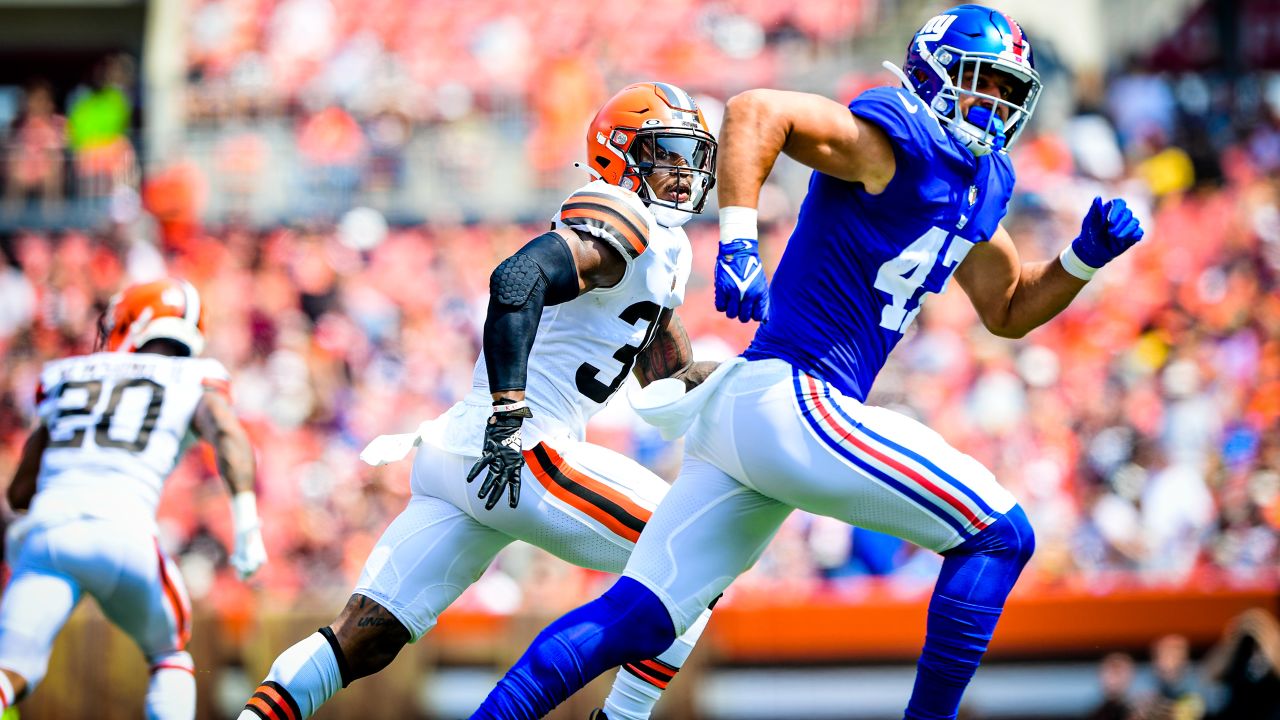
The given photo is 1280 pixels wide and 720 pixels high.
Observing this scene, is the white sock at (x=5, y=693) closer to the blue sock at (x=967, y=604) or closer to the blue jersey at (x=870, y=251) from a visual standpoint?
the blue jersey at (x=870, y=251)

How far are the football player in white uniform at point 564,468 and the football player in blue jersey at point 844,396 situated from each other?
0.34m

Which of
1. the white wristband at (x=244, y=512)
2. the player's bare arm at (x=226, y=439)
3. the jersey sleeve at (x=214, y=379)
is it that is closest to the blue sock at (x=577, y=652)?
the white wristband at (x=244, y=512)

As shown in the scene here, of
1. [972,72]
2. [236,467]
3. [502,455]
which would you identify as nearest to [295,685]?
[502,455]

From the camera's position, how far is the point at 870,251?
13.9 ft

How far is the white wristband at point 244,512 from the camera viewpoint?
5.52 meters

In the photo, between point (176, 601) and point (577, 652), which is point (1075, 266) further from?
point (176, 601)

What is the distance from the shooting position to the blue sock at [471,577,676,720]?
413cm

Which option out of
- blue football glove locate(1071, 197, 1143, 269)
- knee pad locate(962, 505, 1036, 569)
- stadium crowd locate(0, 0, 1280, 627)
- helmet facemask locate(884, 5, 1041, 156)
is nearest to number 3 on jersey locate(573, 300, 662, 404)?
helmet facemask locate(884, 5, 1041, 156)

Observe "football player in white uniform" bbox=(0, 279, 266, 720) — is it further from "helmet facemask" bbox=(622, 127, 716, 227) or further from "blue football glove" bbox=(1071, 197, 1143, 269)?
"blue football glove" bbox=(1071, 197, 1143, 269)

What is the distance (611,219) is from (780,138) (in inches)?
22.8

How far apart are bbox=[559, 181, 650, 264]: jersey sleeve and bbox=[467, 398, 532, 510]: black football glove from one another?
1.73 ft

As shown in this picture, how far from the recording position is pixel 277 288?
13.3m

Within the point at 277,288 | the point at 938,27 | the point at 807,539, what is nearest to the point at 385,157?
the point at 277,288

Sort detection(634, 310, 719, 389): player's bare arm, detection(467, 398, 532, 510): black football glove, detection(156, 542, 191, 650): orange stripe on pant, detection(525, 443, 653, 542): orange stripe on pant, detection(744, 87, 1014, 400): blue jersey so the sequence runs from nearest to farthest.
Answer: detection(467, 398, 532, 510): black football glove → detection(744, 87, 1014, 400): blue jersey → detection(525, 443, 653, 542): orange stripe on pant → detection(634, 310, 719, 389): player's bare arm → detection(156, 542, 191, 650): orange stripe on pant
